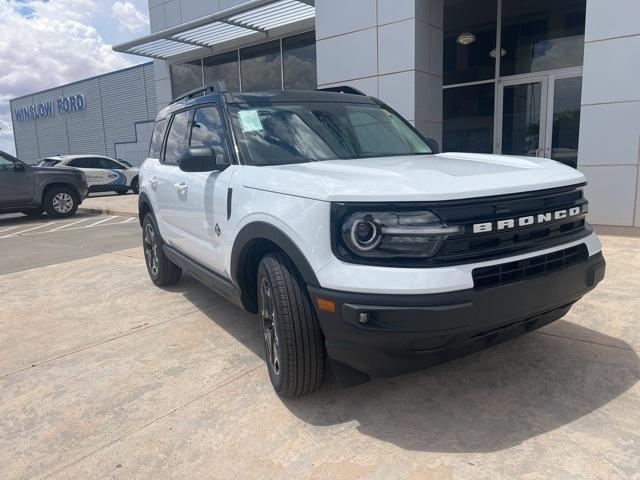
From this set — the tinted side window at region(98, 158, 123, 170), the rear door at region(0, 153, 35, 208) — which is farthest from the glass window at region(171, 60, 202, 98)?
the rear door at region(0, 153, 35, 208)

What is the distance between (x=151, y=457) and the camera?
2475 mm

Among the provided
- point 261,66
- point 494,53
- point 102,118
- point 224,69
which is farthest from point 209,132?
point 102,118

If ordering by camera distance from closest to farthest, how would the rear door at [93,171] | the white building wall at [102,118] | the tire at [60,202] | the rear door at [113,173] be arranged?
the tire at [60,202] < the rear door at [93,171] < the rear door at [113,173] < the white building wall at [102,118]

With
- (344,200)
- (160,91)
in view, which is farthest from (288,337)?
(160,91)

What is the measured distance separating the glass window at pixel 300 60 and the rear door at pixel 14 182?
6775 millimetres

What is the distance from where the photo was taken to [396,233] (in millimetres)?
2250

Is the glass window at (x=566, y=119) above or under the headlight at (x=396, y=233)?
above

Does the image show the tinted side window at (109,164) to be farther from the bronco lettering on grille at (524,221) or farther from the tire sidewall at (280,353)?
the bronco lettering on grille at (524,221)

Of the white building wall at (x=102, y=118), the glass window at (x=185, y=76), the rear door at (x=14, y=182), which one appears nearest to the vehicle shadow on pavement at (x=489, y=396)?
the rear door at (x=14, y=182)

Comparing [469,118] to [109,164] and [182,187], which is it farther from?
[109,164]

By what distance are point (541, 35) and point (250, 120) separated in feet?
27.5

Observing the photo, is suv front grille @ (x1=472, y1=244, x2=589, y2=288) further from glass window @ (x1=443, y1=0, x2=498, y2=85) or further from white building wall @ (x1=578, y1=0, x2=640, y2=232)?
glass window @ (x1=443, y1=0, x2=498, y2=85)

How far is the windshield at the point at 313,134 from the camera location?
3.28 m

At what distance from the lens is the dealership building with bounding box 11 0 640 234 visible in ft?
23.3
